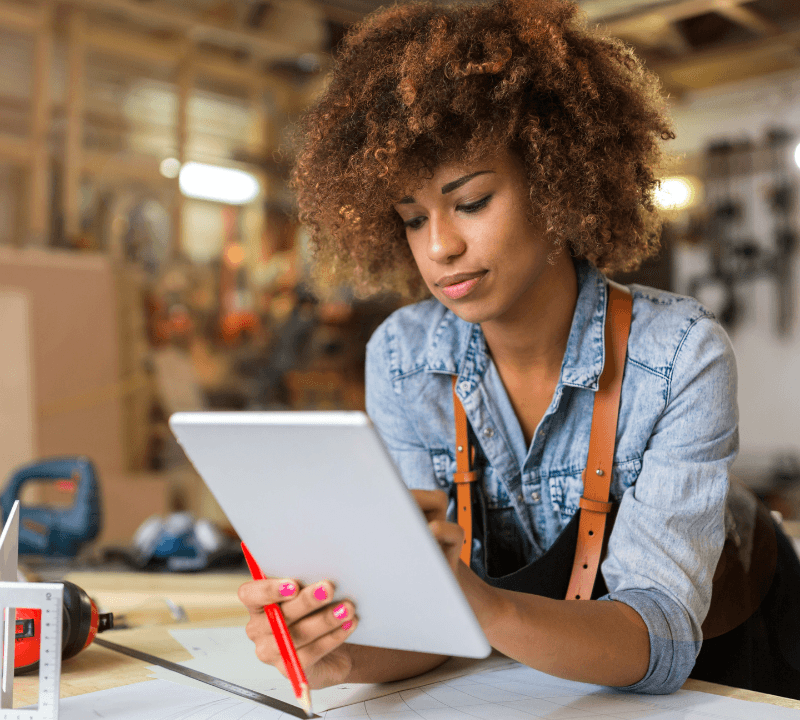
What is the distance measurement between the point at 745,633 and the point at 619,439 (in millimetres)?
310

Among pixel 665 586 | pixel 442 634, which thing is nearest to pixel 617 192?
Answer: pixel 665 586

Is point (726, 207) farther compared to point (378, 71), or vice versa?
point (726, 207)

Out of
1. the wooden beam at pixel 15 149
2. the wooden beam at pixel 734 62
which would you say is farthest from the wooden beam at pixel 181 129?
the wooden beam at pixel 734 62

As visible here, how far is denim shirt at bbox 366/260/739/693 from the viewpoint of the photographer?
3.04 feet

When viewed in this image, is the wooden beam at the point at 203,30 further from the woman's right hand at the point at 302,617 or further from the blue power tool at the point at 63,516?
the woman's right hand at the point at 302,617

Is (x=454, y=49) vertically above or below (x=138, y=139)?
below

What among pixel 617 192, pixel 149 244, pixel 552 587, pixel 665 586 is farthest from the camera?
pixel 149 244

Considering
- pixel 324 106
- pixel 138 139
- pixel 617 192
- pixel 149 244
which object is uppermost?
pixel 138 139

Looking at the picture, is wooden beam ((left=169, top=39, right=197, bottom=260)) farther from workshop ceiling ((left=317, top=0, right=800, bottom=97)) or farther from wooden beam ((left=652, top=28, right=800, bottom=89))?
wooden beam ((left=652, top=28, right=800, bottom=89))

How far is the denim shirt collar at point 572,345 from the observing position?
1.08 metres

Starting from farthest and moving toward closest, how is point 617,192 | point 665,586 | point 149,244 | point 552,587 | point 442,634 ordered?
1. point 149,244
2. point 617,192
3. point 552,587
4. point 665,586
5. point 442,634

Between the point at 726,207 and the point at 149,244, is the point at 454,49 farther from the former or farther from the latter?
the point at 726,207

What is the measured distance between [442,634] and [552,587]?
1.29 feet

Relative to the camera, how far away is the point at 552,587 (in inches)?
40.4
